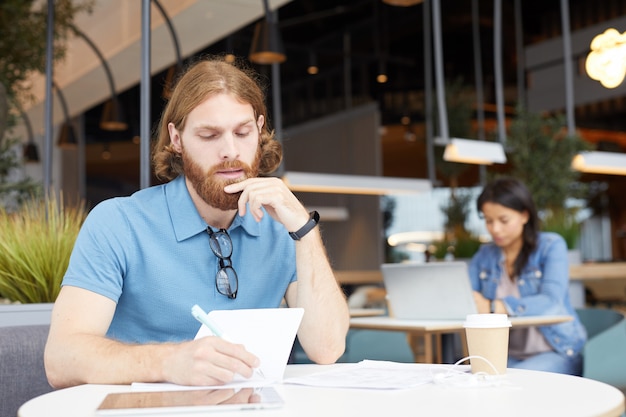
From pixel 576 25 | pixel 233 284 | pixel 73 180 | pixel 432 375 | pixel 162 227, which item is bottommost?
pixel 432 375

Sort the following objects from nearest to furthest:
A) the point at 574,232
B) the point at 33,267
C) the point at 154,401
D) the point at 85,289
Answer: the point at 154,401, the point at 85,289, the point at 33,267, the point at 574,232

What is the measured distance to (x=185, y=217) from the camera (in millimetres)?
1904

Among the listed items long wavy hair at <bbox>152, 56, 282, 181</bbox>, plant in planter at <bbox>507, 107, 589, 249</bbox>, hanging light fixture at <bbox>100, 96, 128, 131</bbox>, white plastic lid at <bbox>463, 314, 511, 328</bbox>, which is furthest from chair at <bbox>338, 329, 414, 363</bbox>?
hanging light fixture at <bbox>100, 96, 128, 131</bbox>

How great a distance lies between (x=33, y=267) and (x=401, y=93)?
1201cm

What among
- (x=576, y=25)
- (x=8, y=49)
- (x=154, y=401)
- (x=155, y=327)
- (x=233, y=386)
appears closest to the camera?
(x=154, y=401)

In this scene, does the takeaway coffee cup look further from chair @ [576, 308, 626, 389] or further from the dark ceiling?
the dark ceiling

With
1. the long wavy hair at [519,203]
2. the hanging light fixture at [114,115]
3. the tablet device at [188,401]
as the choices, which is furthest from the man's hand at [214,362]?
the hanging light fixture at [114,115]

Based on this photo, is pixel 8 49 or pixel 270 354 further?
pixel 8 49

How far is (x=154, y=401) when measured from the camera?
4.10 ft

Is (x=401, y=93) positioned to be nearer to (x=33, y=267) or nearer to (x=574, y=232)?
(x=574, y=232)

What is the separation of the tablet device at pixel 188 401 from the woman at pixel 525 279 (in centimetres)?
235

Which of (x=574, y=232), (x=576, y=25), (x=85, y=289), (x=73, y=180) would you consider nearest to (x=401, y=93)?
(x=576, y=25)

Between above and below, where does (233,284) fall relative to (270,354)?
above

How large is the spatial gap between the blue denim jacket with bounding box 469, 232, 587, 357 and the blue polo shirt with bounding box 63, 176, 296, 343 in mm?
1977
